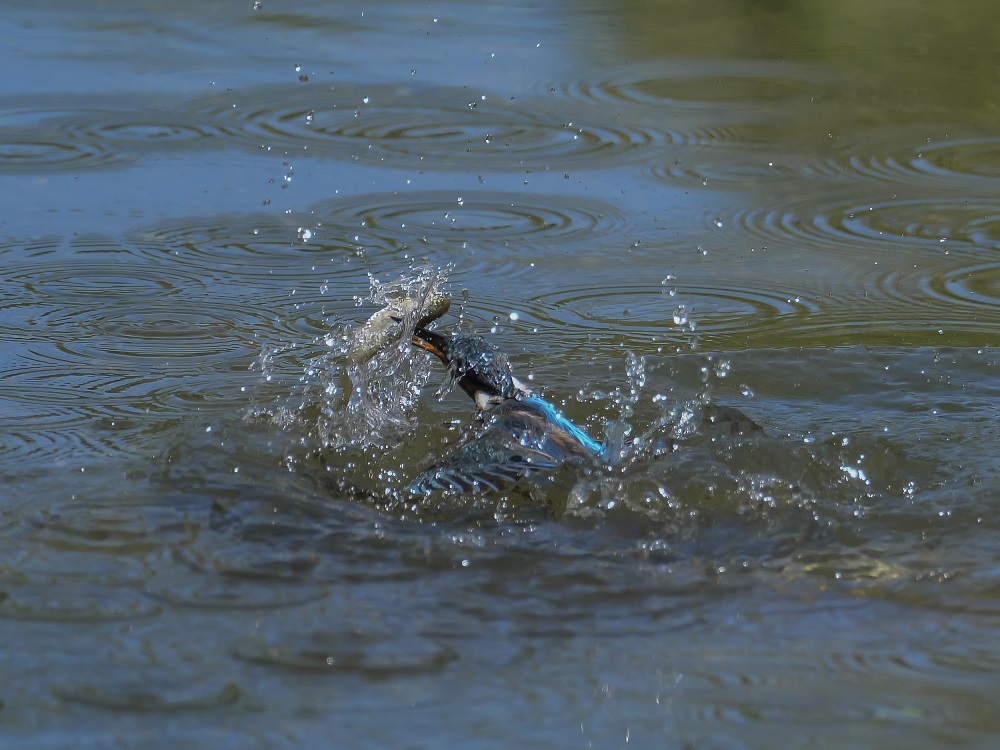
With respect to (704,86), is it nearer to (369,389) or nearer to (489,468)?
(369,389)

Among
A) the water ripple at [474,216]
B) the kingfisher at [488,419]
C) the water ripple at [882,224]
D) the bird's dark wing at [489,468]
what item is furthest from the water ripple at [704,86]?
the bird's dark wing at [489,468]

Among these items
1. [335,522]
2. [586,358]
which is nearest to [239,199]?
[586,358]

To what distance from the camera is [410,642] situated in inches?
102

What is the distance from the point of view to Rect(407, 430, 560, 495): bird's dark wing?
3156 millimetres

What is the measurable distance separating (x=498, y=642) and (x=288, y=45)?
16.6ft

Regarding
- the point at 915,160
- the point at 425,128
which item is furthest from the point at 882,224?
the point at 425,128

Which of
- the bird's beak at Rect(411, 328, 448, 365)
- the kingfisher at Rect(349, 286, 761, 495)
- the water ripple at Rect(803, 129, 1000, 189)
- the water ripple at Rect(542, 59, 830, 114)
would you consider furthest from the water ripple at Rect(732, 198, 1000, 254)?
the bird's beak at Rect(411, 328, 448, 365)

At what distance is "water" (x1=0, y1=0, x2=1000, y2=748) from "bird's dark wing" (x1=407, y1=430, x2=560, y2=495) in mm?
42

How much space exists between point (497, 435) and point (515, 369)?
90 centimetres

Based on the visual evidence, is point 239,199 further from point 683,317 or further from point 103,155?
point 683,317

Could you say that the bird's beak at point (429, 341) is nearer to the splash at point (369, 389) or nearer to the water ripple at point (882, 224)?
the splash at point (369, 389)

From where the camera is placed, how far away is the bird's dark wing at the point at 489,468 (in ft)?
10.4

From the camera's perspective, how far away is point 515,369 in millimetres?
4098

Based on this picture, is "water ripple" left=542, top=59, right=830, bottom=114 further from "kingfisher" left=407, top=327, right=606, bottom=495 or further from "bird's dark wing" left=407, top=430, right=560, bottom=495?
"bird's dark wing" left=407, top=430, right=560, bottom=495
